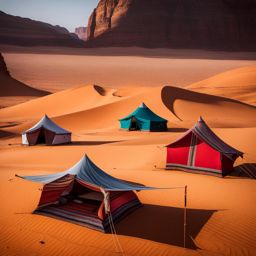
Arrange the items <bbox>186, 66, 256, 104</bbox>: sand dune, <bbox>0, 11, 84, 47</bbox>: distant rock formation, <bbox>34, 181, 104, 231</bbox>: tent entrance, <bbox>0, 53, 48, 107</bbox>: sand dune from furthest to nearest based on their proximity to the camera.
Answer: <bbox>0, 11, 84, 47</bbox>: distant rock formation, <bbox>0, 53, 48, 107</bbox>: sand dune, <bbox>186, 66, 256, 104</bbox>: sand dune, <bbox>34, 181, 104, 231</bbox>: tent entrance

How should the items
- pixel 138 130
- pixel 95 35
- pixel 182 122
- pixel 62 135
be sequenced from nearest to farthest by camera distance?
pixel 62 135, pixel 138 130, pixel 182 122, pixel 95 35

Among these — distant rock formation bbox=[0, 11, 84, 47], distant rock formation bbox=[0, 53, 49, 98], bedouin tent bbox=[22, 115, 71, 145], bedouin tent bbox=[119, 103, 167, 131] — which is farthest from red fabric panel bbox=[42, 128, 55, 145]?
distant rock formation bbox=[0, 11, 84, 47]

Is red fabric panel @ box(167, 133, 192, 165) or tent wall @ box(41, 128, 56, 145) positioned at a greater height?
red fabric panel @ box(167, 133, 192, 165)

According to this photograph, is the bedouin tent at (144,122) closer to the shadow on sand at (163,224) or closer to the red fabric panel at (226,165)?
the red fabric panel at (226,165)

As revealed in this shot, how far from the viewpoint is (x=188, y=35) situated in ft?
497

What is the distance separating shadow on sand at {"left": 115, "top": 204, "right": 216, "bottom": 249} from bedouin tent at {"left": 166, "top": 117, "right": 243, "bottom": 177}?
13.8 ft

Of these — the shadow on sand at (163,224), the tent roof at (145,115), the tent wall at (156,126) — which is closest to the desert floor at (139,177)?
the shadow on sand at (163,224)

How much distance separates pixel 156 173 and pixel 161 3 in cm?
15513

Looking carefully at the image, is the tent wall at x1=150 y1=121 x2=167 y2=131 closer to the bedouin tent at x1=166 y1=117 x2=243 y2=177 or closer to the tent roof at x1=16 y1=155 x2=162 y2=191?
the bedouin tent at x1=166 y1=117 x2=243 y2=177

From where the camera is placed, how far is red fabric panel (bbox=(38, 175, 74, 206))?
10.3 m

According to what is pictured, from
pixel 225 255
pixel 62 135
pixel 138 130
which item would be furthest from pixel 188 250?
pixel 138 130

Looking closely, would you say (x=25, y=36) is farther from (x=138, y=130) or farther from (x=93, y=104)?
(x=138, y=130)

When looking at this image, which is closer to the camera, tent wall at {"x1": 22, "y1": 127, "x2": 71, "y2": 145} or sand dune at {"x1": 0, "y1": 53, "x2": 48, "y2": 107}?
tent wall at {"x1": 22, "y1": 127, "x2": 71, "y2": 145}

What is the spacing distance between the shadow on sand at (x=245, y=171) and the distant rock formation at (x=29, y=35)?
456 feet
